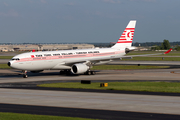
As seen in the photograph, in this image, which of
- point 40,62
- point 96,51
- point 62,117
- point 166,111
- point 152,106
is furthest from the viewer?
point 96,51

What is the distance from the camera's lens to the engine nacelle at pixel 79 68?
57.6 meters

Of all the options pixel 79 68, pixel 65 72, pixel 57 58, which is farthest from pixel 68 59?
pixel 79 68

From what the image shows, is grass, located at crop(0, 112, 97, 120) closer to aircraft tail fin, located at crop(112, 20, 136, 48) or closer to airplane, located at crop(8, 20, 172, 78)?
airplane, located at crop(8, 20, 172, 78)

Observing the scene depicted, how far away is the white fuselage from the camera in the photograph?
55.0m

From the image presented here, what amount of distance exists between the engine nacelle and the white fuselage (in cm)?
169

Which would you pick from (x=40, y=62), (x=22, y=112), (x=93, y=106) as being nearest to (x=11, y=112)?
(x=22, y=112)

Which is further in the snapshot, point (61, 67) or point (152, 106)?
point (61, 67)

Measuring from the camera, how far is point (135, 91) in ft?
121

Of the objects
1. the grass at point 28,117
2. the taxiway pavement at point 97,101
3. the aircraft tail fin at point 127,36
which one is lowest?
the taxiway pavement at point 97,101

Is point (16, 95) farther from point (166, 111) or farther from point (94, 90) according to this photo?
point (166, 111)

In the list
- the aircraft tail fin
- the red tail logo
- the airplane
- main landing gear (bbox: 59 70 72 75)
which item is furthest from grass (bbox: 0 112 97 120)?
the red tail logo

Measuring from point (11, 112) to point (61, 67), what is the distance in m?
35.2

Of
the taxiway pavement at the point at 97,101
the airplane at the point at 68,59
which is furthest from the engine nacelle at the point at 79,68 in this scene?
the taxiway pavement at the point at 97,101

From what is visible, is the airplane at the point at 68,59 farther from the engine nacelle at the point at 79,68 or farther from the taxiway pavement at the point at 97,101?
the taxiway pavement at the point at 97,101
